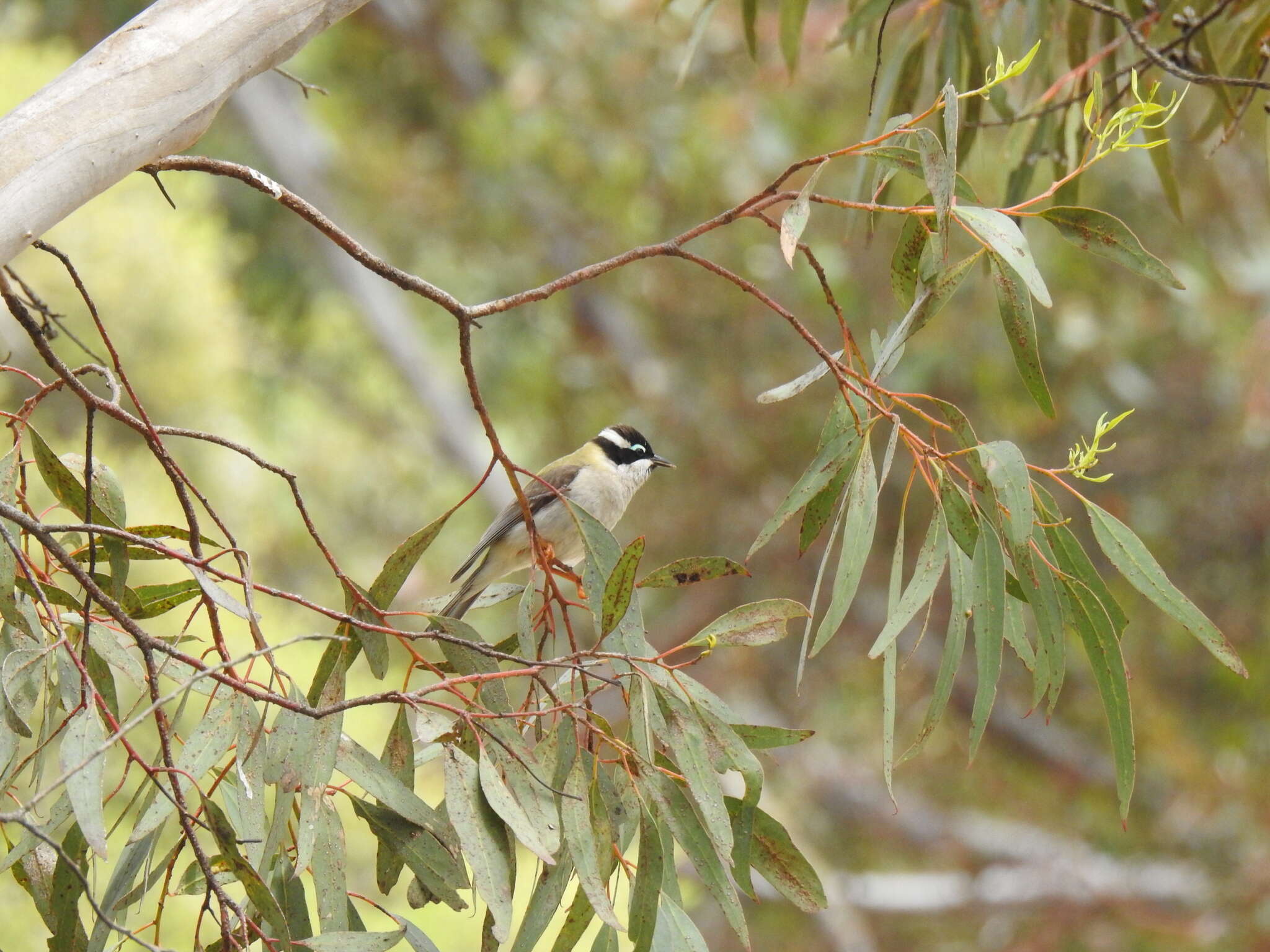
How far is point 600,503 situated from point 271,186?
152 cm

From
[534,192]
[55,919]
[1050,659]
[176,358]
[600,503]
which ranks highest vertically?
[534,192]

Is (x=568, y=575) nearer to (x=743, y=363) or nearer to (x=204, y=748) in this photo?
(x=204, y=748)

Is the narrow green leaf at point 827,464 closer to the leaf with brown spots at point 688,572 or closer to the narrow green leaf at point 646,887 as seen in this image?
the leaf with brown spots at point 688,572

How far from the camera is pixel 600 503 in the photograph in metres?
2.94

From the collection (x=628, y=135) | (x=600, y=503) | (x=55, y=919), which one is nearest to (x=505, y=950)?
(x=600, y=503)

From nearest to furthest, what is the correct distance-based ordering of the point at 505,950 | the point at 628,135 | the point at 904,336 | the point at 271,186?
the point at 904,336, the point at 271,186, the point at 505,950, the point at 628,135

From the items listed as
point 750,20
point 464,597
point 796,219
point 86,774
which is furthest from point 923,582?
point 750,20

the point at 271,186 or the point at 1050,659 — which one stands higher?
the point at 271,186

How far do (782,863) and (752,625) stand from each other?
0.90 feet

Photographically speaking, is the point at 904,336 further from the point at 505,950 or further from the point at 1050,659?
the point at 505,950

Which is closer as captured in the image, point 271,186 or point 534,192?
point 271,186

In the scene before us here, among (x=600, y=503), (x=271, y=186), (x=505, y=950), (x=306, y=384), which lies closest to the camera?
(x=271, y=186)

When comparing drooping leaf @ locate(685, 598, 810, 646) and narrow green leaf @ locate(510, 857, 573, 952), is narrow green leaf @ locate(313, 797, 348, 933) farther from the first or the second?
drooping leaf @ locate(685, 598, 810, 646)

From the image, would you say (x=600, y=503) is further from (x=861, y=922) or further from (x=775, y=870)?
(x=861, y=922)
